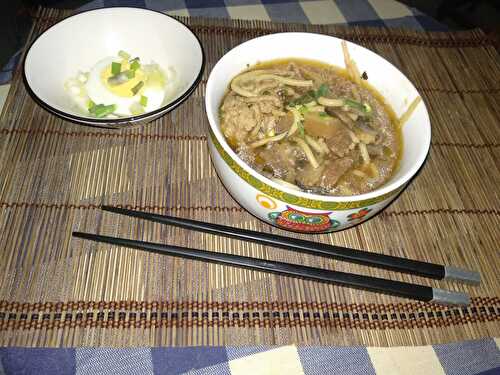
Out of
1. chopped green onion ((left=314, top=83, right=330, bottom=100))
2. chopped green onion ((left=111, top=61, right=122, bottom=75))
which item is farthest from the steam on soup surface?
chopped green onion ((left=111, top=61, right=122, bottom=75))

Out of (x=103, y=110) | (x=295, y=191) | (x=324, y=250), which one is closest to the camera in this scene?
(x=295, y=191)

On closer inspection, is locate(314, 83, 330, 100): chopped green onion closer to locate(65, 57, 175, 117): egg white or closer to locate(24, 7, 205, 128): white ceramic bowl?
locate(24, 7, 205, 128): white ceramic bowl

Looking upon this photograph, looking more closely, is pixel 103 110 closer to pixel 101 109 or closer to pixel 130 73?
pixel 101 109

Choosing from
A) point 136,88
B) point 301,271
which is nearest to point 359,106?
point 301,271

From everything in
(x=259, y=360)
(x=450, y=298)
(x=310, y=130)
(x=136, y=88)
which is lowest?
(x=259, y=360)

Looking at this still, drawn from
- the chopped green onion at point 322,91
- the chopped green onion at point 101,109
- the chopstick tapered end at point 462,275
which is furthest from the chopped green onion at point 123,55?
the chopstick tapered end at point 462,275

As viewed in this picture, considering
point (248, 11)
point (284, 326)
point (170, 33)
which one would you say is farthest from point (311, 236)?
point (248, 11)

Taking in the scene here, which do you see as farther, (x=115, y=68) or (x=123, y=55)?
(x=123, y=55)

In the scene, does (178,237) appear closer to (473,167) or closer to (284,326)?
(284,326)
